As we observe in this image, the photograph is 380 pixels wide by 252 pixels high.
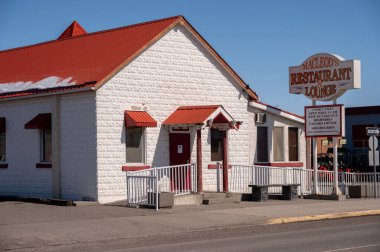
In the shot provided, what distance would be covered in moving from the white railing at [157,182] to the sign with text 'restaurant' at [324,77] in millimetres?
5545

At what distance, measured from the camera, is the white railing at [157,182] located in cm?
2091

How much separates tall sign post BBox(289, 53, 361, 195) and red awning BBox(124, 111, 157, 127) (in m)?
6.56

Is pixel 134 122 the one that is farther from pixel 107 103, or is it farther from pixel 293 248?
pixel 293 248

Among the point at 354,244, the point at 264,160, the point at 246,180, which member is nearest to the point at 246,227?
the point at 354,244

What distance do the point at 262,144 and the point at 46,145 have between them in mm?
8746

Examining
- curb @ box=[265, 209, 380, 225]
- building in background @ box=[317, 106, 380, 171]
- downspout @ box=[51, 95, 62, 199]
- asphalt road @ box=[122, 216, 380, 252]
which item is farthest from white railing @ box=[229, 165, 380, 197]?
building in background @ box=[317, 106, 380, 171]

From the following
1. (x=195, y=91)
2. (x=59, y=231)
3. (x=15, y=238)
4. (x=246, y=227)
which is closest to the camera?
(x=15, y=238)

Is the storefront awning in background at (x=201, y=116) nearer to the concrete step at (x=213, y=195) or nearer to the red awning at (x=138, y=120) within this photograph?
the red awning at (x=138, y=120)

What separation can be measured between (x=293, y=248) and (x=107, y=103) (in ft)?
35.1

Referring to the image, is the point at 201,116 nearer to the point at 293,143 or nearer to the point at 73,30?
the point at 293,143

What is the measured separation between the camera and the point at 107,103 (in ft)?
74.0

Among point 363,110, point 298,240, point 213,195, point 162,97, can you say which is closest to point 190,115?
point 162,97

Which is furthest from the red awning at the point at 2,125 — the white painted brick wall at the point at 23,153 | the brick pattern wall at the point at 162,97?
the brick pattern wall at the point at 162,97

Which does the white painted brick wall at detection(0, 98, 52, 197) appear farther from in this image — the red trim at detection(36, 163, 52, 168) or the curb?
the curb
